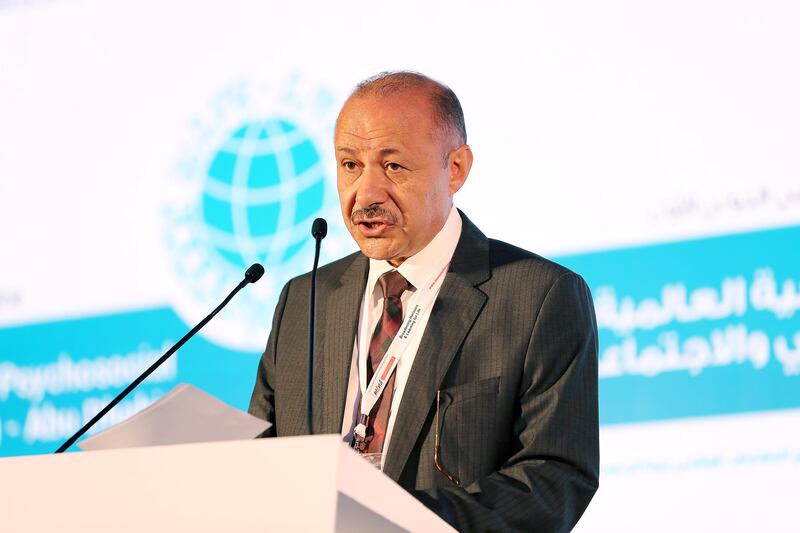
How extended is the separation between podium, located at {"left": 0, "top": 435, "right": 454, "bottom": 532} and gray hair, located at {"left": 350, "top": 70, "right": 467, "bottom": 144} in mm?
1375

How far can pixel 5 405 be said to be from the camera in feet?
16.5

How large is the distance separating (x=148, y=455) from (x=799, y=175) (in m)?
2.94

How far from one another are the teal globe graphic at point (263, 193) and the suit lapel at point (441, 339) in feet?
5.81

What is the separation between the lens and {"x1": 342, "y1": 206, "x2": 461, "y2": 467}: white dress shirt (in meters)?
2.74

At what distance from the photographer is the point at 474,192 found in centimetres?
434

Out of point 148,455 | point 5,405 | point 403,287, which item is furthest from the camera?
point 5,405

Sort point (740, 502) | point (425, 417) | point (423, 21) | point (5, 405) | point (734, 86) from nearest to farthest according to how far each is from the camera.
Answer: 1. point (425, 417)
2. point (740, 502)
3. point (734, 86)
4. point (423, 21)
5. point (5, 405)

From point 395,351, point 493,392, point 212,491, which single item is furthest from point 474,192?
point 212,491

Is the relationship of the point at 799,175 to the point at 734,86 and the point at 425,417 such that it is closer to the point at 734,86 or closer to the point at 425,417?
the point at 734,86

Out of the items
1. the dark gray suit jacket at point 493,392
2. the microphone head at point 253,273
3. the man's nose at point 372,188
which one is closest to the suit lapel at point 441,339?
the dark gray suit jacket at point 493,392

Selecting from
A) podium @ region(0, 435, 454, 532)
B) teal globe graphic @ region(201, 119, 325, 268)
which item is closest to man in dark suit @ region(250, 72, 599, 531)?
podium @ region(0, 435, 454, 532)

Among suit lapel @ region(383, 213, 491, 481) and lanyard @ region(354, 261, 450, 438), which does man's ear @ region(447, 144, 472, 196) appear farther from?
lanyard @ region(354, 261, 450, 438)

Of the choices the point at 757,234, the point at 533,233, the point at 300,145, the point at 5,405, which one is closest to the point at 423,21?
the point at 300,145

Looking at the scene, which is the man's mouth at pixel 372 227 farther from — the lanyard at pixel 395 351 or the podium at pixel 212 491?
the podium at pixel 212 491
